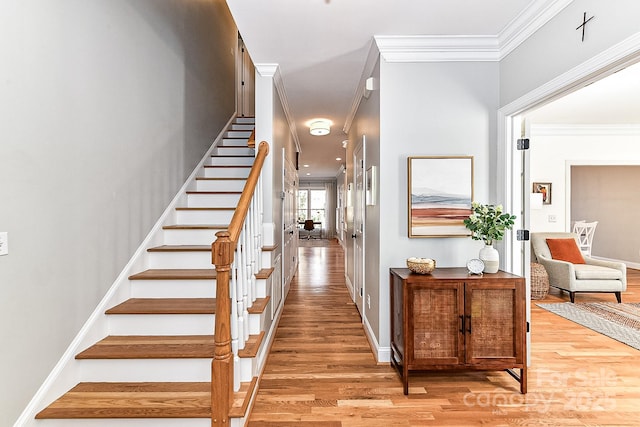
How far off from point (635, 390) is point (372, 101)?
2.93m

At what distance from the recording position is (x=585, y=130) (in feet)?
17.7

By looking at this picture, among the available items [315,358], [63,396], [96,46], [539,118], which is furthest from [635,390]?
Answer: [96,46]

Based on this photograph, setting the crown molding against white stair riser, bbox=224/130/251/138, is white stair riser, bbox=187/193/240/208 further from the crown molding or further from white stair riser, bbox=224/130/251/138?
the crown molding

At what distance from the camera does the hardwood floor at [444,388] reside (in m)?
1.95

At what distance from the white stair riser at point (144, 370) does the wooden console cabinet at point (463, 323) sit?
4.32 feet

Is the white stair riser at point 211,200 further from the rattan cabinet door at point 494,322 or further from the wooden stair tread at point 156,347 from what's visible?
the rattan cabinet door at point 494,322

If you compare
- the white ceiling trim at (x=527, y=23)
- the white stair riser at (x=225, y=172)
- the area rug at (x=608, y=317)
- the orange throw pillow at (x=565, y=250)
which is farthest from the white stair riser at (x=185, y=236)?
the orange throw pillow at (x=565, y=250)

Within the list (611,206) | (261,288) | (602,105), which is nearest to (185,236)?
(261,288)

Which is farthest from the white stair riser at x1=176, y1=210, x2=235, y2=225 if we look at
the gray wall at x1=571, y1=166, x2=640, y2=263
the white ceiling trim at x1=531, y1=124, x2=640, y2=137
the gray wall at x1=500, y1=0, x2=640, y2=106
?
the gray wall at x1=571, y1=166, x2=640, y2=263

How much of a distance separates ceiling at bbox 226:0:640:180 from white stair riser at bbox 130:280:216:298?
6.29 feet

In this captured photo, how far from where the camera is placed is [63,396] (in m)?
1.70

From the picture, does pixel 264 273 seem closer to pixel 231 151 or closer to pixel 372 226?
pixel 372 226

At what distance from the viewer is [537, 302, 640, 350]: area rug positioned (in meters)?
3.19

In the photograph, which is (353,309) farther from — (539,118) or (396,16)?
(539,118)
